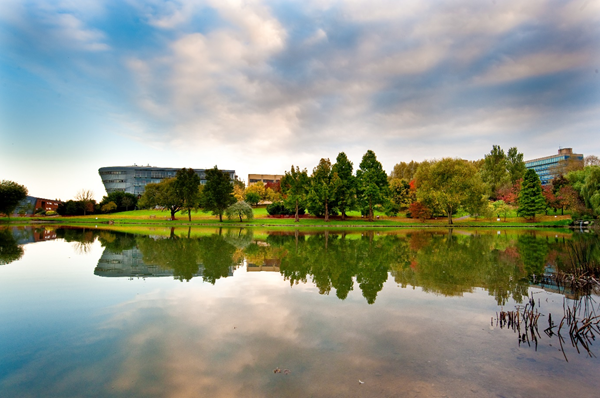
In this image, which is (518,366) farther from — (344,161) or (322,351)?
(344,161)

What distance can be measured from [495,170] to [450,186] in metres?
39.6

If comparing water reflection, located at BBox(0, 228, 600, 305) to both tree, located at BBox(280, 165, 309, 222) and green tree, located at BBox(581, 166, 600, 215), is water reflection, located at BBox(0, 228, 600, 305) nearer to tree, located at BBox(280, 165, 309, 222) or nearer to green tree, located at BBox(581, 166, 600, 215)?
green tree, located at BBox(581, 166, 600, 215)

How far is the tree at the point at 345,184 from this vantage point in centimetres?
5381

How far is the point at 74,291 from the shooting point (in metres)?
10.2

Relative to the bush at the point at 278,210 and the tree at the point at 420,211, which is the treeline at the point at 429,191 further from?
the bush at the point at 278,210

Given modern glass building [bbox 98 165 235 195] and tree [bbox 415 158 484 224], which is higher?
modern glass building [bbox 98 165 235 195]

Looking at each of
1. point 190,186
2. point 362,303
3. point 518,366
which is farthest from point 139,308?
point 190,186

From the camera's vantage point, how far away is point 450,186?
167 ft

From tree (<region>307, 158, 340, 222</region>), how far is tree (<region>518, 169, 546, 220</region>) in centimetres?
3271

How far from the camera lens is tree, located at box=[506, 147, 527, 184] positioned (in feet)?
266

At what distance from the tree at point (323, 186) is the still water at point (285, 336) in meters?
38.9

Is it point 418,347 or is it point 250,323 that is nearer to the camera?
point 418,347

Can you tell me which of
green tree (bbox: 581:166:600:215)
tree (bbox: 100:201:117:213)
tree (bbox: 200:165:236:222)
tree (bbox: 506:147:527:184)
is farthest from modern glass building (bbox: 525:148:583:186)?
tree (bbox: 100:201:117:213)

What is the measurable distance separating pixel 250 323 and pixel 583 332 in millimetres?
7126
